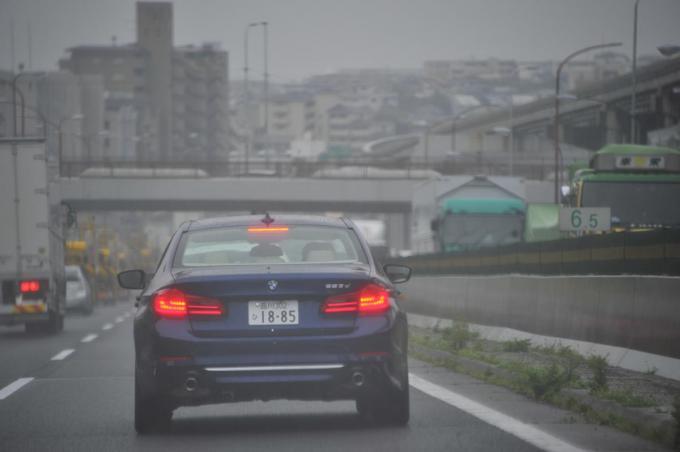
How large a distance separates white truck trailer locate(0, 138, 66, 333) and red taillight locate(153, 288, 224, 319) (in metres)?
19.1

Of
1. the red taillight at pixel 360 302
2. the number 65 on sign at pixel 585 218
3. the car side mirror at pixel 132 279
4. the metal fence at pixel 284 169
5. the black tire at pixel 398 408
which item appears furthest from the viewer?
the metal fence at pixel 284 169

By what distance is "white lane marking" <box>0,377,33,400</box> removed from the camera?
563 inches

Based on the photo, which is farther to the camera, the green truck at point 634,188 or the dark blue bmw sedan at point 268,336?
the green truck at point 634,188

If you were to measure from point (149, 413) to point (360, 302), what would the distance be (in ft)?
5.37

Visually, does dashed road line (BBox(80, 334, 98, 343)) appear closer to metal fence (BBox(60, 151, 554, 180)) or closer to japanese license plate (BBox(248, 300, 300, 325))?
japanese license plate (BBox(248, 300, 300, 325))

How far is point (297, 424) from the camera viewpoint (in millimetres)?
11000

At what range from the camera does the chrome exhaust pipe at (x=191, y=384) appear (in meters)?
9.84

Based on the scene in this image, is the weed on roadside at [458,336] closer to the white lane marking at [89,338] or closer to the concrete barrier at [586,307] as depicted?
the concrete barrier at [586,307]

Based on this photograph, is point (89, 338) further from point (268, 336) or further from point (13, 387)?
point (268, 336)

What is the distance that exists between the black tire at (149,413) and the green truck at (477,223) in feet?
108

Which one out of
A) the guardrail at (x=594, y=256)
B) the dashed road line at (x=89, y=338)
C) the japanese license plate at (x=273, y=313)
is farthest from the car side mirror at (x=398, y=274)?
the dashed road line at (x=89, y=338)

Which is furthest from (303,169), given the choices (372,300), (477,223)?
(372,300)

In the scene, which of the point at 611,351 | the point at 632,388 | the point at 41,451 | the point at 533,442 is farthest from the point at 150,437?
the point at 611,351

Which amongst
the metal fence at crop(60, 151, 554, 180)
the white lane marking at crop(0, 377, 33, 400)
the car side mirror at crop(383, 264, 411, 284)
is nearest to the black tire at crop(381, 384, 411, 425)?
the car side mirror at crop(383, 264, 411, 284)
